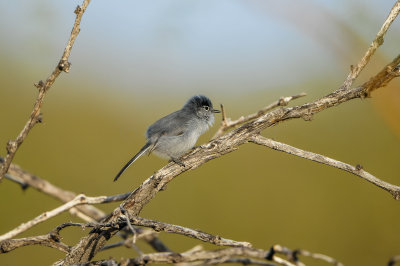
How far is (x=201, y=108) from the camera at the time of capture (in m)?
3.91

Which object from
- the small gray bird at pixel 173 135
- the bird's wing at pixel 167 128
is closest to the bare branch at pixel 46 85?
the small gray bird at pixel 173 135

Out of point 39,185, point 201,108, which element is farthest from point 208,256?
point 201,108

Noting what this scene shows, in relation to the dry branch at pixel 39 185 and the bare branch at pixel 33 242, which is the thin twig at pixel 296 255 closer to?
the bare branch at pixel 33 242

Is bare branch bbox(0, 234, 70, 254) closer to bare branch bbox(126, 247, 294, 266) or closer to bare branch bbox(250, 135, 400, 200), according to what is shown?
bare branch bbox(126, 247, 294, 266)

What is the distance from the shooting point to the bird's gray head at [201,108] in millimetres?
3844

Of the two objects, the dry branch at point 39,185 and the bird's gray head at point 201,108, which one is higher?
the bird's gray head at point 201,108

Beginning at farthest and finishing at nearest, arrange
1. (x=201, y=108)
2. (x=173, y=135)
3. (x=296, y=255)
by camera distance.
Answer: (x=201, y=108) → (x=173, y=135) → (x=296, y=255)

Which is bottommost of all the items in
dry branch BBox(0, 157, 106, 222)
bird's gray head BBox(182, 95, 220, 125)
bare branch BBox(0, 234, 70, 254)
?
bare branch BBox(0, 234, 70, 254)

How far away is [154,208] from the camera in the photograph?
4.26 m

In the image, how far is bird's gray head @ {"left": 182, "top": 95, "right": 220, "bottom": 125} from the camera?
12.6 ft

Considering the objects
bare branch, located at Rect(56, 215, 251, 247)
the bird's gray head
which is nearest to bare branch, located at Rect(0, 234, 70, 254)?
bare branch, located at Rect(56, 215, 251, 247)

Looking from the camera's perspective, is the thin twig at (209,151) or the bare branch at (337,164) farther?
the thin twig at (209,151)

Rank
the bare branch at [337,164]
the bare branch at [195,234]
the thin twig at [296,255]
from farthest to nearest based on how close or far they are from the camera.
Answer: the bare branch at [337,164] → the bare branch at [195,234] → the thin twig at [296,255]

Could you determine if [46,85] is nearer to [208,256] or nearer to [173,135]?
[208,256]
